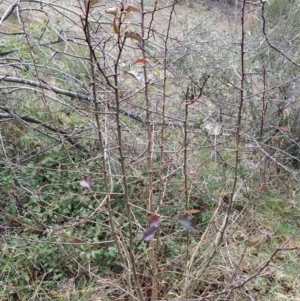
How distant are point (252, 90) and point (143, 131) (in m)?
1.45

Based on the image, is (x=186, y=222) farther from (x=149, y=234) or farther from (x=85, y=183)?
(x=85, y=183)

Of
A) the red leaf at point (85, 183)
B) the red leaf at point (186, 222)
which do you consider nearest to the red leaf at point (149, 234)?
the red leaf at point (186, 222)

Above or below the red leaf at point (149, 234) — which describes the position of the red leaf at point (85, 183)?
above

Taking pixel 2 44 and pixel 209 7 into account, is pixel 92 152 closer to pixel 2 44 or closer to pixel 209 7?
pixel 2 44

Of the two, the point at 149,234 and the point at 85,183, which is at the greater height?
the point at 85,183

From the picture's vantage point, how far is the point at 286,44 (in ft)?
13.7

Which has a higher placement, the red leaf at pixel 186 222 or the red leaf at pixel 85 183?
the red leaf at pixel 85 183

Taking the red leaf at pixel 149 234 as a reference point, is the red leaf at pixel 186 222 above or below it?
above

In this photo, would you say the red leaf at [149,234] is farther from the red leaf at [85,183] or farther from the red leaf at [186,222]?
the red leaf at [85,183]

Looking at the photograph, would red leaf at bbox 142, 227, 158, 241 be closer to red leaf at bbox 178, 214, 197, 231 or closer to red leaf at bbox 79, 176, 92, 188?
red leaf at bbox 178, 214, 197, 231

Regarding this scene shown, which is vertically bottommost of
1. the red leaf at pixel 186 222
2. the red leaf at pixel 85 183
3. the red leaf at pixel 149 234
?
the red leaf at pixel 149 234

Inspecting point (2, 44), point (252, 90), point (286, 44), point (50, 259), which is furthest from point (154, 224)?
point (286, 44)

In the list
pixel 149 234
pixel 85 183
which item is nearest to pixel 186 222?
pixel 149 234

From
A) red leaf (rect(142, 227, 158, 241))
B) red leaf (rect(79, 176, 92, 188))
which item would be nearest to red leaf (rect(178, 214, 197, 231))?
red leaf (rect(142, 227, 158, 241))
